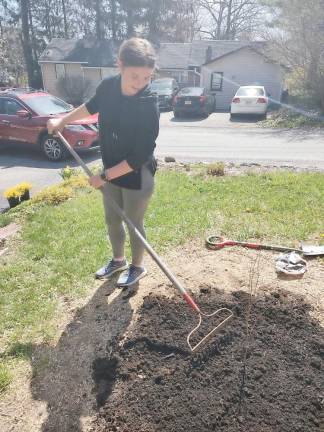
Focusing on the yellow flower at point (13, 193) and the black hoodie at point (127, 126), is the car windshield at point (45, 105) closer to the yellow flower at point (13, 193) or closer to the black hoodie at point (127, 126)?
the yellow flower at point (13, 193)

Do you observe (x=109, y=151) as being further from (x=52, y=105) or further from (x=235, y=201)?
(x=52, y=105)

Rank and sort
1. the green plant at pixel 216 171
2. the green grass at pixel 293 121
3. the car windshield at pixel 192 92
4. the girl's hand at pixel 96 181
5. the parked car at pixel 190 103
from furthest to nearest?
1. the car windshield at pixel 192 92
2. the parked car at pixel 190 103
3. the green grass at pixel 293 121
4. the green plant at pixel 216 171
5. the girl's hand at pixel 96 181

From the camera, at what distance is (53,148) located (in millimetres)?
8805

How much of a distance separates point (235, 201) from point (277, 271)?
2027mm

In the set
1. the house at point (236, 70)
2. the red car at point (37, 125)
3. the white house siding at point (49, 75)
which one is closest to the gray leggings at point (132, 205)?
the red car at point (37, 125)

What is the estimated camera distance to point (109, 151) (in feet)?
9.07

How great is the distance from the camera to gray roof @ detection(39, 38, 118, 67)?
1074 inches

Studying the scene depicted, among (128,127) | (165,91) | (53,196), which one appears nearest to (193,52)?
(165,91)

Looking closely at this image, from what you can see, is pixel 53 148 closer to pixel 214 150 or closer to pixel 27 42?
pixel 214 150

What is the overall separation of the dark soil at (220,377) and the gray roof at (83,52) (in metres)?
27.1

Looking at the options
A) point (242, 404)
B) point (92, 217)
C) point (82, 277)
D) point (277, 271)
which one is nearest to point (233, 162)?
point (92, 217)

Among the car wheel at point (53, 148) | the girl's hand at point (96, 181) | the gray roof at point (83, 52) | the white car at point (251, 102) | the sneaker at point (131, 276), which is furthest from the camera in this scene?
the gray roof at point (83, 52)

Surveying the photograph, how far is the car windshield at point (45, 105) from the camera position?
29.8ft

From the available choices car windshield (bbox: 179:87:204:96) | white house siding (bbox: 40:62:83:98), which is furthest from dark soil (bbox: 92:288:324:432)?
white house siding (bbox: 40:62:83:98)
